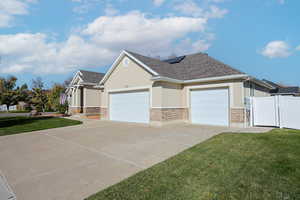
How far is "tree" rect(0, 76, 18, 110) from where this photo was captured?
31.8m

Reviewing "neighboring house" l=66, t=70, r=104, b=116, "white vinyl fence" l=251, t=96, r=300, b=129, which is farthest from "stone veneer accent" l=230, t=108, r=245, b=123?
"neighboring house" l=66, t=70, r=104, b=116

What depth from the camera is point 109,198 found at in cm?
269

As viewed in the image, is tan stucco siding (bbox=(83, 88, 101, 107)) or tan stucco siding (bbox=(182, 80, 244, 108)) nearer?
tan stucco siding (bbox=(182, 80, 244, 108))

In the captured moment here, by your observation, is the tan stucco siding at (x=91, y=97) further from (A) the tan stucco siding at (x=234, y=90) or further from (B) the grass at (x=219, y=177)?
(B) the grass at (x=219, y=177)

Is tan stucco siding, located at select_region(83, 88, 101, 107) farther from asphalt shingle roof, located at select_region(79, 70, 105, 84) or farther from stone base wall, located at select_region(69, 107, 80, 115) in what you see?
stone base wall, located at select_region(69, 107, 80, 115)

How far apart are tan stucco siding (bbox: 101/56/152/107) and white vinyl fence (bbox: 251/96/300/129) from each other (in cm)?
748

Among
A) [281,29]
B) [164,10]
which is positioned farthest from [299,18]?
[164,10]

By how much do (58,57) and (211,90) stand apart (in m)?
22.8

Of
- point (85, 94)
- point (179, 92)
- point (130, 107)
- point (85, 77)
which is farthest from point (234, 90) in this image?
point (85, 77)

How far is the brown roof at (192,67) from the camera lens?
11.3m

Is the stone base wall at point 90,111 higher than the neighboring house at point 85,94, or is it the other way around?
the neighboring house at point 85,94

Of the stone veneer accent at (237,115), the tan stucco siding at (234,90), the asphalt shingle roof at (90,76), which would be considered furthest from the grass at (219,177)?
the asphalt shingle roof at (90,76)

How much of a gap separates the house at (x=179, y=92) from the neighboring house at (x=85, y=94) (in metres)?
4.00

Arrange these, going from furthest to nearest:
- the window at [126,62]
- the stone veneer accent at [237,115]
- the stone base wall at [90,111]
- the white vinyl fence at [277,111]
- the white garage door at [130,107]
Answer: the stone base wall at [90,111]
the window at [126,62]
the white garage door at [130,107]
the stone veneer accent at [237,115]
the white vinyl fence at [277,111]
